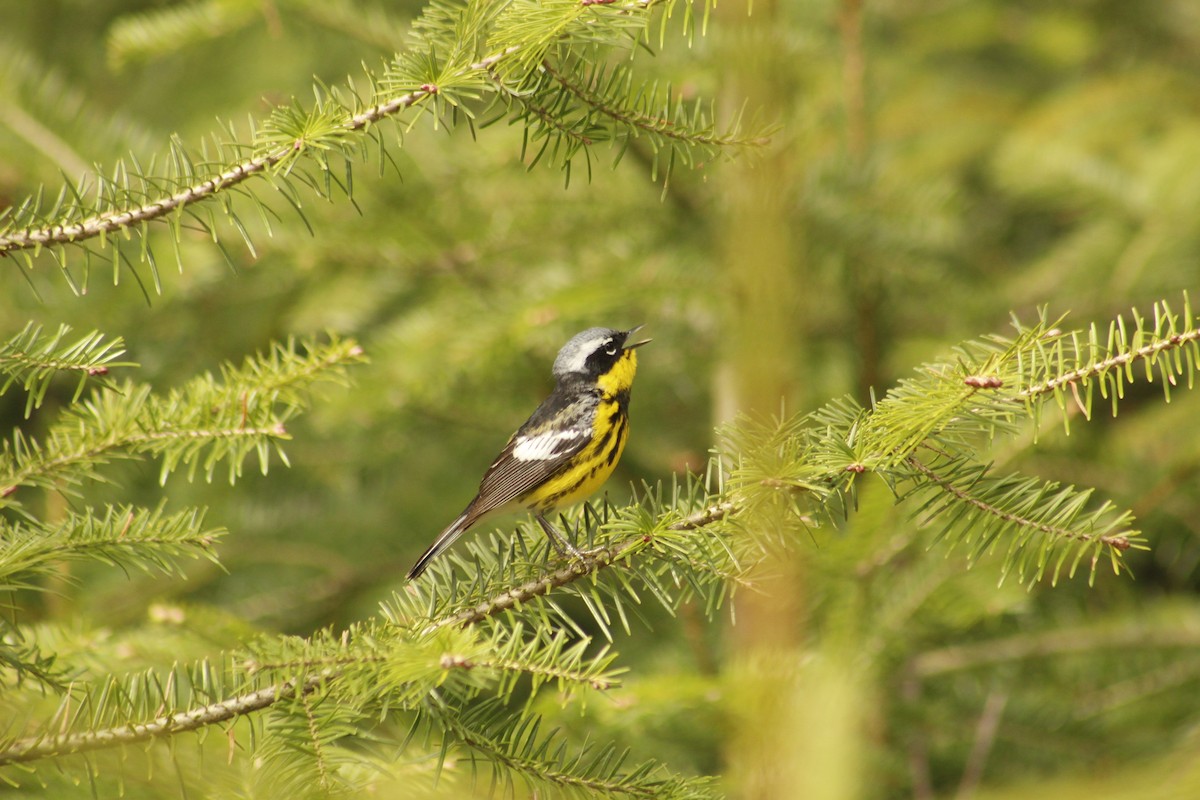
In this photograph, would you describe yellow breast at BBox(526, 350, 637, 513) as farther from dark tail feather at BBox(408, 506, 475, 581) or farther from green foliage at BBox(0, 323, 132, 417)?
green foliage at BBox(0, 323, 132, 417)

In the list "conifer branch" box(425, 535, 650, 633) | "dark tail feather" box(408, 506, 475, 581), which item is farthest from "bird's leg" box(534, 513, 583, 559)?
"dark tail feather" box(408, 506, 475, 581)

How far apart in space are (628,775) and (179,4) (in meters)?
4.22

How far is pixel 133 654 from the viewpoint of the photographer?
6.94 ft

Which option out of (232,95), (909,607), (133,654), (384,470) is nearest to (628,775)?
(133,654)

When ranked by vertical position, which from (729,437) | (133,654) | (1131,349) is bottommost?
(133,654)

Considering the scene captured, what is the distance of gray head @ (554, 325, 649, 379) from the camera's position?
2945 mm

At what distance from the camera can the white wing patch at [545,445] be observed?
277cm

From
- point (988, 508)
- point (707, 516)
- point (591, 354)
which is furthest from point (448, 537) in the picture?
point (988, 508)

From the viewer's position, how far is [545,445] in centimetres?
280

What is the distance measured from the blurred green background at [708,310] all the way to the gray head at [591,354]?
7 centimetres

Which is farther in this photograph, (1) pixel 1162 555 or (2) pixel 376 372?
(1) pixel 1162 555

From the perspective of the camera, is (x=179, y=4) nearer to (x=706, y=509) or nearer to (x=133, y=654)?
(x=133, y=654)

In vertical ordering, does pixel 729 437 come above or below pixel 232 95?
below

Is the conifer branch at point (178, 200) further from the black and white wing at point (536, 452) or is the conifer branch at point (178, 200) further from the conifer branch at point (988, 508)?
the black and white wing at point (536, 452)
